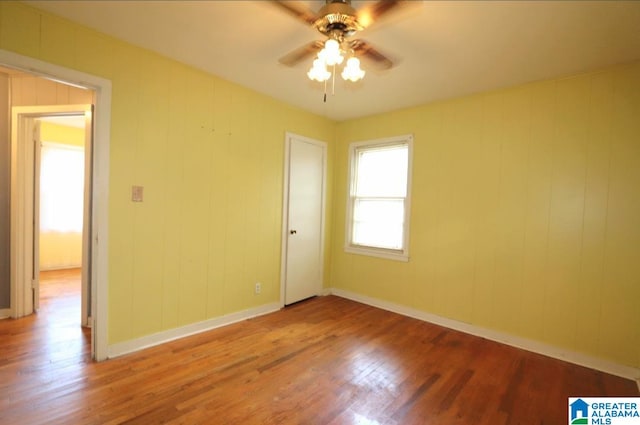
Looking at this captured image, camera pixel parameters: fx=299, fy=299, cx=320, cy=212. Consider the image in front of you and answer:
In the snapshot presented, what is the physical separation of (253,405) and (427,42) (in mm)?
2844

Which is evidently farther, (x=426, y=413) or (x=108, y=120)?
(x=108, y=120)

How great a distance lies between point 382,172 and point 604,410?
9.68ft

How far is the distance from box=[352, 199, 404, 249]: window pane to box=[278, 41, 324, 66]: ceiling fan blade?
230 centimetres

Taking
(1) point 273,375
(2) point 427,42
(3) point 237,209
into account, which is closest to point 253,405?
(1) point 273,375

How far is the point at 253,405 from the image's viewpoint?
1951mm

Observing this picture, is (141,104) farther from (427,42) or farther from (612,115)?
(612,115)

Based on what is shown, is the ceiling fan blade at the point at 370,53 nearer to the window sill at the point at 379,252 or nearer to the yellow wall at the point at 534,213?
the yellow wall at the point at 534,213

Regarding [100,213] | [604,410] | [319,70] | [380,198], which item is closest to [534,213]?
[604,410]

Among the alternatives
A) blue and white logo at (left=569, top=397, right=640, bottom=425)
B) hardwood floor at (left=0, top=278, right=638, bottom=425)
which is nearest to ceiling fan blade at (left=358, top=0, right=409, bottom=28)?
hardwood floor at (left=0, top=278, right=638, bottom=425)

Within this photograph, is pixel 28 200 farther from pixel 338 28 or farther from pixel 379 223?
pixel 379 223

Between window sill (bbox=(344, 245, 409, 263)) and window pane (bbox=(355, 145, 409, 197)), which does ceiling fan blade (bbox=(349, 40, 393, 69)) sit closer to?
window pane (bbox=(355, 145, 409, 197))

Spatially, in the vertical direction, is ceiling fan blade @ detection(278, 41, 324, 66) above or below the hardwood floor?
above

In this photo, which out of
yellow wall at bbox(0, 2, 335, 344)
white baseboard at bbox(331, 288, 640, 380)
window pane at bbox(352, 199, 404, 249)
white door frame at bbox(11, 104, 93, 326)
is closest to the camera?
yellow wall at bbox(0, 2, 335, 344)

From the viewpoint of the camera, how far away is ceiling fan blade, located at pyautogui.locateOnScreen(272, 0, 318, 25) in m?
1.55
